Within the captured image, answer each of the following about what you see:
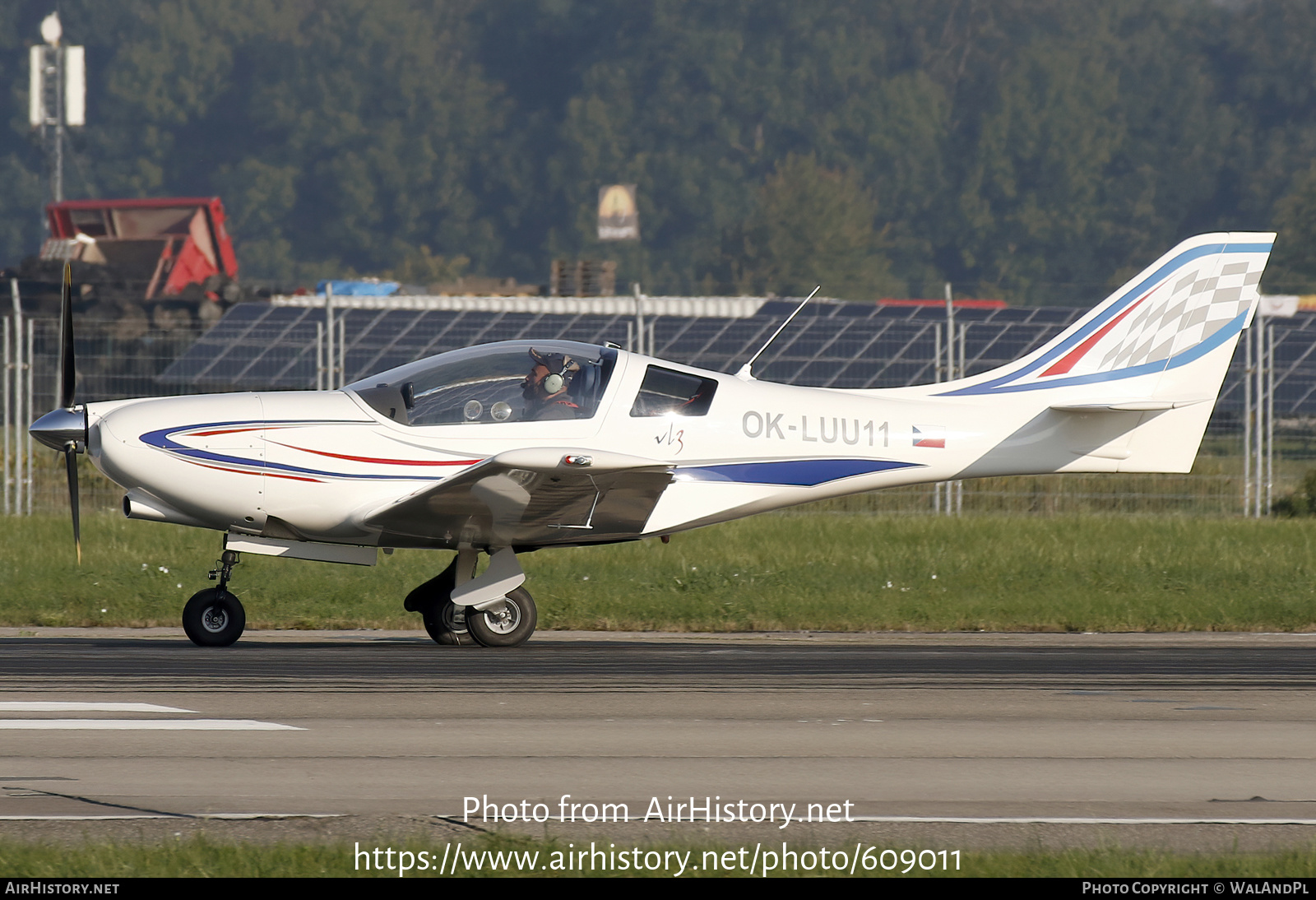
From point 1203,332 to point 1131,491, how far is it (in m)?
7.49

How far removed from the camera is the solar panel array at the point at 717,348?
2412 centimetres

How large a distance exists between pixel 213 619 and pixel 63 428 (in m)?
1.54

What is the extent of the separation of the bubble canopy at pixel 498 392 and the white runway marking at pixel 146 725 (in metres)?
3.43

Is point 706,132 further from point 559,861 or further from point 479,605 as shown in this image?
point 559,861

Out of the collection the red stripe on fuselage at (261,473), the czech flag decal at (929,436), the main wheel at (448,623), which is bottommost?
the main wheel at (448,623)

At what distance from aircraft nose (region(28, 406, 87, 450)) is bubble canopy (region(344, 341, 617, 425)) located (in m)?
1.84

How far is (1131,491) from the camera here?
2033cm

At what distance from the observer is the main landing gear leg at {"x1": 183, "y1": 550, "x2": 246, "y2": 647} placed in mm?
11742

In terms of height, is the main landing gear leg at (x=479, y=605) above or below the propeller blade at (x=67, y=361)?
below

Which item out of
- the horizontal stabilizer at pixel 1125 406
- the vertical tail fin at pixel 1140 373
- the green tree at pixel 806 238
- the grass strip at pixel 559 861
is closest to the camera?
the grass strip at pixel 559 861

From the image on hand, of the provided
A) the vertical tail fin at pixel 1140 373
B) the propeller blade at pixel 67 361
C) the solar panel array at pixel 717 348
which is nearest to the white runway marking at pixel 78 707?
the propeller blade at pixel 67 361

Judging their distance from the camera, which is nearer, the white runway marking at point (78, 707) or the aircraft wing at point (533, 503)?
the white runway marking at point (78, 707)

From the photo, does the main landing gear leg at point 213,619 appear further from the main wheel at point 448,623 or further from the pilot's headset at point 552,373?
the pilot's headset at point 552,373
